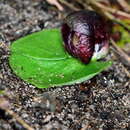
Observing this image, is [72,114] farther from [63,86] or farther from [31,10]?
[31,10]

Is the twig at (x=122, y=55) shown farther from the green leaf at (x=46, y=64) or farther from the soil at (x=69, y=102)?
the green leaf at (x=46, y=64)

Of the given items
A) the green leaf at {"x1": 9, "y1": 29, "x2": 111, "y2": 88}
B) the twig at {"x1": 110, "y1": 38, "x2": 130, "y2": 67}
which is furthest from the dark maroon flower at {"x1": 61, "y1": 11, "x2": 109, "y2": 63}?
the twig at {"x1": 110, "y1": 38, "x2": 130, "y2": 67}

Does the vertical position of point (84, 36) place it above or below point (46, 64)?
above

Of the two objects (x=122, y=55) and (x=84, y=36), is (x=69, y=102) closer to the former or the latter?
(x=84, y=36)

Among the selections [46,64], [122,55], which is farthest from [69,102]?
[122,55]

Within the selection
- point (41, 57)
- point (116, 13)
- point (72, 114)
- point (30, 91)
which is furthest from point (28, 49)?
point (116, 13)
